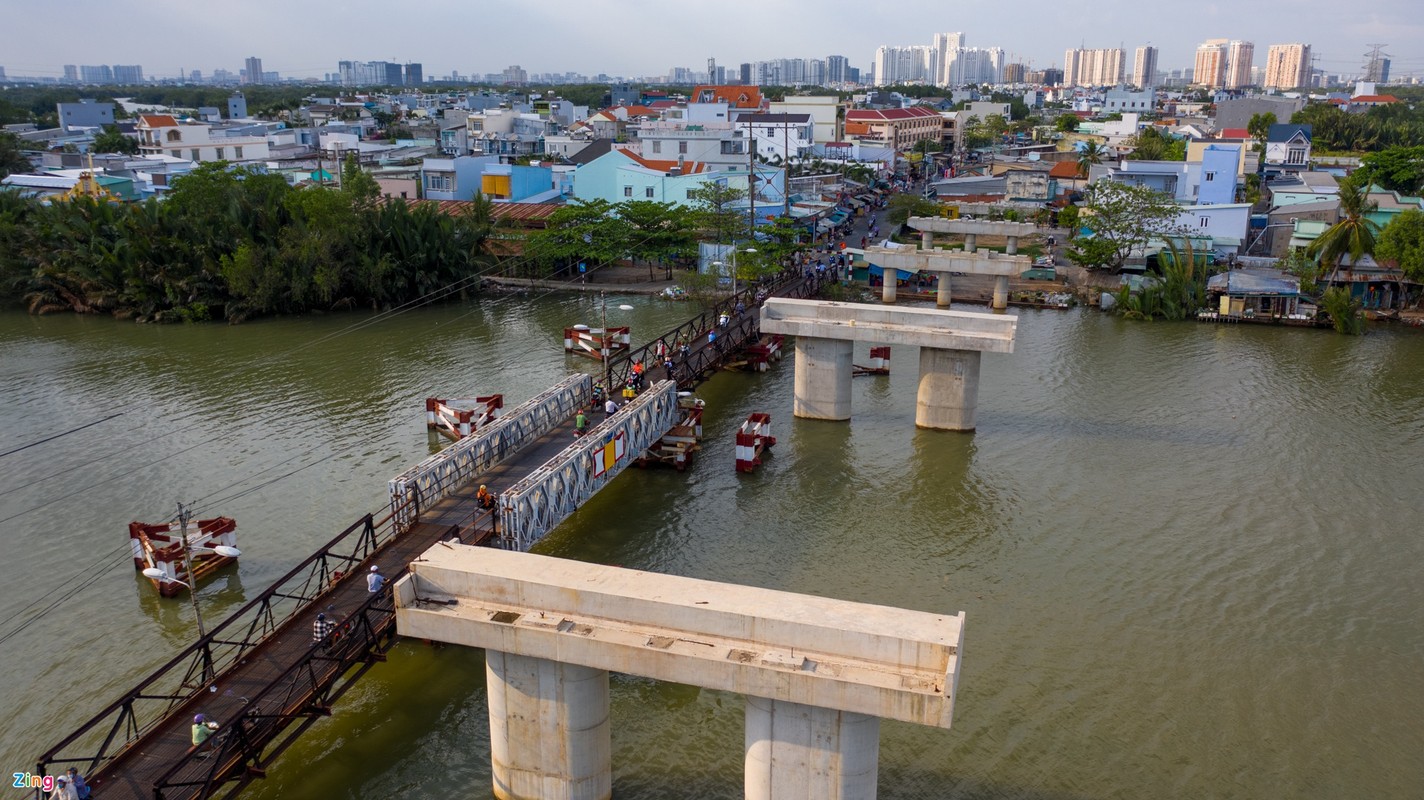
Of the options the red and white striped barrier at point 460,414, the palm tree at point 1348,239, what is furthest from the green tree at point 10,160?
the palm tree at point 1348,239

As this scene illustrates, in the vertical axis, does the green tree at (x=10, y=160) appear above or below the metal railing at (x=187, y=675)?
above

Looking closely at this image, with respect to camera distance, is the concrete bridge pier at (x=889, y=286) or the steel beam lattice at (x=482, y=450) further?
the concrete bridge pier at (x=889, y=286)

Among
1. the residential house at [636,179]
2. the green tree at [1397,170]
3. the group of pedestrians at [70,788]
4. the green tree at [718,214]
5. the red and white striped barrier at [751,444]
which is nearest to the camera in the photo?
the group of pedestrians at [70,788]

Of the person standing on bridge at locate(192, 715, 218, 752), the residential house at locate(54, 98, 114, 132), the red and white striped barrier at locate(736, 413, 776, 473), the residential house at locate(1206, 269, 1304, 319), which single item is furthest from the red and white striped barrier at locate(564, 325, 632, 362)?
the residential house at locate(54, 98, 114, 132)

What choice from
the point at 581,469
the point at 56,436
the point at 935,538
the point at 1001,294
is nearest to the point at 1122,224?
the point at 1001,294

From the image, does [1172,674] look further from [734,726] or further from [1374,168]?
[1374,168]

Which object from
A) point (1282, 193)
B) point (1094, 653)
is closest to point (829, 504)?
point (1094, 653)

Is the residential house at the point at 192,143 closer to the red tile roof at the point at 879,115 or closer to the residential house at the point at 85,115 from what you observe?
the residential house at the point at 85,115
